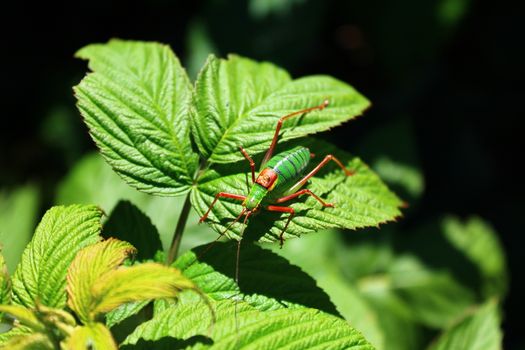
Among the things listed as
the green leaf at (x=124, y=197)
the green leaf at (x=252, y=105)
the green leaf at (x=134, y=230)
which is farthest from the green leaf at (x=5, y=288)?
the green leaf at (x=124, y=197)

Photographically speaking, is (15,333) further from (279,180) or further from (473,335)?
(473,335)

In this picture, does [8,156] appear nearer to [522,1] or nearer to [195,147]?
[195,147]

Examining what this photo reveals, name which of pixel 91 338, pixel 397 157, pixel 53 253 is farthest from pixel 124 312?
pixel 397 157

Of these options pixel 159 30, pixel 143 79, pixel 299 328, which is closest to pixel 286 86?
pixel 143 79

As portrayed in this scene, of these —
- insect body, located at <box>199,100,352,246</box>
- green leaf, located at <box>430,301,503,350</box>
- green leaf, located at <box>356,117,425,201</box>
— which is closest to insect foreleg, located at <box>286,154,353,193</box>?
insect body, located at <box>199,100,352,246</box>

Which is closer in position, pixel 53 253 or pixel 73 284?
pixel 73 284
